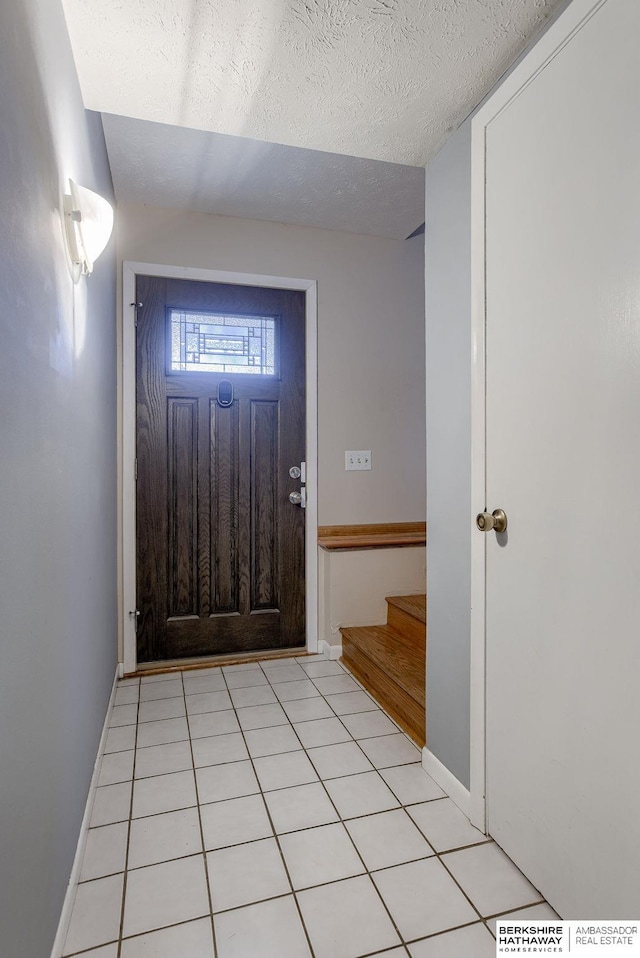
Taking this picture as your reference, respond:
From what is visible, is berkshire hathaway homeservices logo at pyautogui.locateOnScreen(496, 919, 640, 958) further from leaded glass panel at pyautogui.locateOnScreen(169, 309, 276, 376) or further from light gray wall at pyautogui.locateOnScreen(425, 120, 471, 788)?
leaded glass panel at pyautogui.locateOnScreen(169, 309, 276, 376)

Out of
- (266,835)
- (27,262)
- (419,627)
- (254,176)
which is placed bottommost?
(266,835)

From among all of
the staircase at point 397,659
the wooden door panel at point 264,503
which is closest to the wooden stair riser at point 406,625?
the staircase at point 397,659

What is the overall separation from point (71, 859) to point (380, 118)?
7.29 feet

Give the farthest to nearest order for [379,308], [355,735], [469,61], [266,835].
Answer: [379,308], [355,735], [266,835], [469,61]

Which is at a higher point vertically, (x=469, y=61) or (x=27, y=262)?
(x=469, y=61)

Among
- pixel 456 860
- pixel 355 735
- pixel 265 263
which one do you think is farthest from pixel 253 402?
pixel 456 860

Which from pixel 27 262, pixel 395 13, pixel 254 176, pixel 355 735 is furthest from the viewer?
pixel 254 176

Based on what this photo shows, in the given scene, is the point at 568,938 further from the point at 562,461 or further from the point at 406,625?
the point at 406,625

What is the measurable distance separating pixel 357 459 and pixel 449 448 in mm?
1388

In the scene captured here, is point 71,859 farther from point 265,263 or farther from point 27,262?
point 265,263

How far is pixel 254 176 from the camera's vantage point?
2.47 m

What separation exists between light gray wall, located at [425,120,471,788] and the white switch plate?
4.09 ft

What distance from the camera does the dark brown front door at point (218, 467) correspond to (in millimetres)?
2781

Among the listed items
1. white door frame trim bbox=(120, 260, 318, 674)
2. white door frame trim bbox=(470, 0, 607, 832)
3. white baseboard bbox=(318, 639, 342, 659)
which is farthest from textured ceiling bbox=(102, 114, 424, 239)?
white baseboard bbox=(318, 639, 342, 659)
